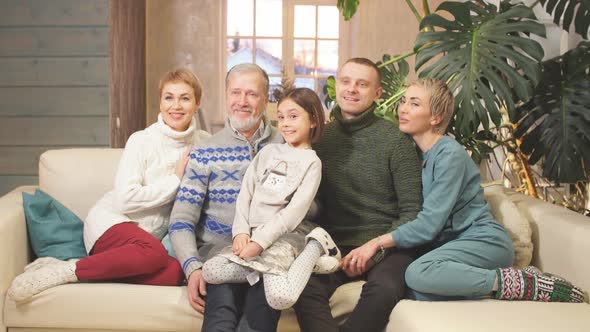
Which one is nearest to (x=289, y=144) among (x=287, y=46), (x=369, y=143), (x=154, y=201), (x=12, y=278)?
(x=369, y=143)

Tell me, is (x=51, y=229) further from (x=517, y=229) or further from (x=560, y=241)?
(x=560, y=241)

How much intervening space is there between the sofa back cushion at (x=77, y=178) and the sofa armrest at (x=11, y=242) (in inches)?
6.8

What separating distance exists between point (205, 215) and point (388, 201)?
67cm

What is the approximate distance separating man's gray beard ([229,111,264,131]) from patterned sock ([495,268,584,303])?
99 centimetres

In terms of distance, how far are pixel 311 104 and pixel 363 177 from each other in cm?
33

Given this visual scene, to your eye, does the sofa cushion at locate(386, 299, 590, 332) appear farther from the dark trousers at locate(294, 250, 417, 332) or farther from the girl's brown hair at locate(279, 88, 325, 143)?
the girl's brown hair at locate(279, 88, 325, 143)

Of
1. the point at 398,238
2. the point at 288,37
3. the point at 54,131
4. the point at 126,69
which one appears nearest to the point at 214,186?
the point at 398,238

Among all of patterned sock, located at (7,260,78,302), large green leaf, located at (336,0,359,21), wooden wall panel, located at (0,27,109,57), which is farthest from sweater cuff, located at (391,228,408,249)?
wooden wall panel, located at (0,27,109,57)

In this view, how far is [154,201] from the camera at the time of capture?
8.24ft

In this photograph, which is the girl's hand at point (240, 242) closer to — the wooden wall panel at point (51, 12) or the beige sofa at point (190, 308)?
the beige sofa at point (190, 308)

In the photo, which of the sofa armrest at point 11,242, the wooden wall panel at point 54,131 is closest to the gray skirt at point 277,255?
the sofa armrest at point 11,242

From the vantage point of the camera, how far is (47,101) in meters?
4.76

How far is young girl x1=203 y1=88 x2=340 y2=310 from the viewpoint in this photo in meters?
2.13

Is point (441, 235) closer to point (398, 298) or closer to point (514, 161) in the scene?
point (398, 298)
